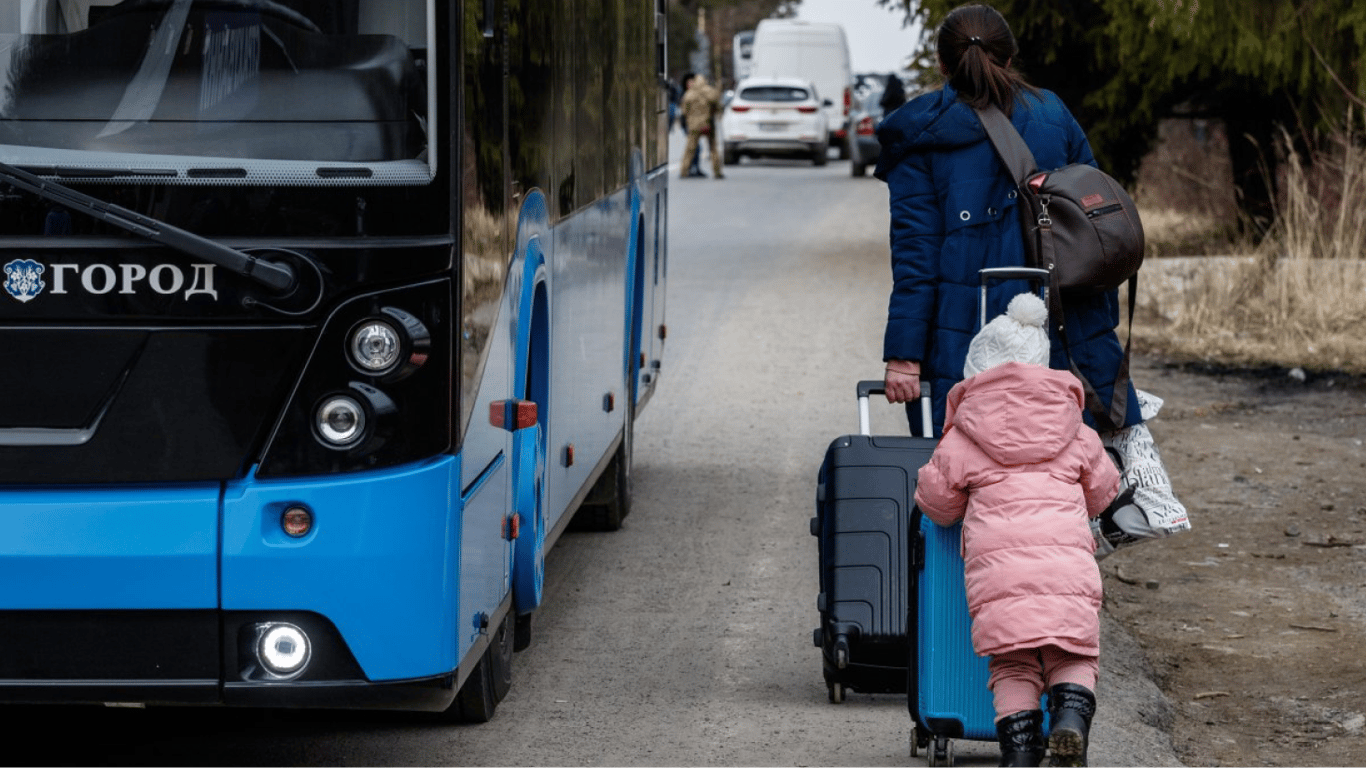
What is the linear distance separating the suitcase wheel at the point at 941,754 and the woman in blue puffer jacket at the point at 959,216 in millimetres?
947

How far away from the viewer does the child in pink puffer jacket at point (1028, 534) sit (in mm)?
4656

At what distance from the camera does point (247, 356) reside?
4.38 m

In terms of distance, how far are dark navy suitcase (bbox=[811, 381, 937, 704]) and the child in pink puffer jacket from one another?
1.78ft

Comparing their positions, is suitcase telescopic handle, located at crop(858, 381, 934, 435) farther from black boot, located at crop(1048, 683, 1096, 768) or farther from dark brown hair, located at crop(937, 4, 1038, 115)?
black boot, located at crop(1048, 683, 1096, 768)

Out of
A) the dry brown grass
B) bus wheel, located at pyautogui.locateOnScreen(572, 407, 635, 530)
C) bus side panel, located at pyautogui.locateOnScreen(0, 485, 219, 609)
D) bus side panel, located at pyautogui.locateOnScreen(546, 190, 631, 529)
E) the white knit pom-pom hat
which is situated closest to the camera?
bus side panel, located at pyautogui.locateOnScreen(0, 485, 219, 609)

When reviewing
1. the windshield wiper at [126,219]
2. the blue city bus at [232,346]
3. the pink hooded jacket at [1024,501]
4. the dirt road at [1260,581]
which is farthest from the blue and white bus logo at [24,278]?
the dirt road at [1260,581]

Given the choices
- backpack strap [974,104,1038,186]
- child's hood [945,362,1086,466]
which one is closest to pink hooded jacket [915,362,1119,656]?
child's hood [945,362,1086,466]

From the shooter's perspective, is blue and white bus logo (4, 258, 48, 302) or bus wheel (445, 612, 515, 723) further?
bus wheel (445, 612, 515, 723)

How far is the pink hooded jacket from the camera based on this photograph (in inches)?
183

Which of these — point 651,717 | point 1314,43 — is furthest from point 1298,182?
point 651,717

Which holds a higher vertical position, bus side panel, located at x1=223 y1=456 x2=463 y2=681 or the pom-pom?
the pom-pom

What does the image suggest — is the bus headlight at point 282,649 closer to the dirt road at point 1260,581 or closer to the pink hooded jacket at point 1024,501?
the pink hooded jacket at point 1024,501

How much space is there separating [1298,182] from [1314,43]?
1111mm

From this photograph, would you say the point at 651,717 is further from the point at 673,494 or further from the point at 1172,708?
the point at 673,494
